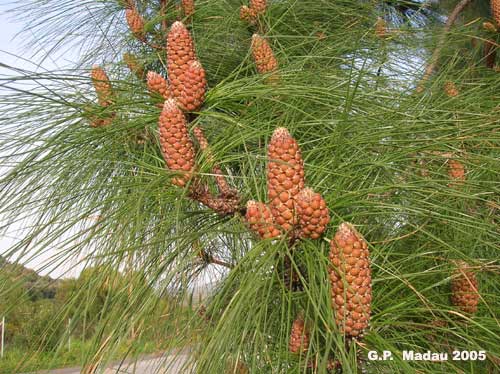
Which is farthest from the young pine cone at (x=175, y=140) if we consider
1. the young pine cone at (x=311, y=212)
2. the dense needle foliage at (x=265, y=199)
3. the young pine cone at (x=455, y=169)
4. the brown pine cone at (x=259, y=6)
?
the brown pine cone at (x=259, y=6)

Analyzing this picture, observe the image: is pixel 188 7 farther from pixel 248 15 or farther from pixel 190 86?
pixel 190 86

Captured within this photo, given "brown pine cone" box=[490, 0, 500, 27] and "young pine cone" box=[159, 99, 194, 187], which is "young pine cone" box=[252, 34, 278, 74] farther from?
"brown pine cone" box=[490, 0, 500, 27]

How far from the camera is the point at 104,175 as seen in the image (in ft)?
2.72

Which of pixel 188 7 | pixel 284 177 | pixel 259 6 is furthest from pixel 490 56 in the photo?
pixel 284 177

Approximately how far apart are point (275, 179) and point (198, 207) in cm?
25

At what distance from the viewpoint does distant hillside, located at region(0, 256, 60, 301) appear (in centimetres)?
60

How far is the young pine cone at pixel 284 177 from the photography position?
0.57 meters

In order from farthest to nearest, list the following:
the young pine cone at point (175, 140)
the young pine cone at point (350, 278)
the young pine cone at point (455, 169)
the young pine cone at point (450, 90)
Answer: the young pine cone at point (450, 90) < the young pine cone at point (455, 169) < the young pine cone at point (175, 140) < the young pine cone at point (350, 278)

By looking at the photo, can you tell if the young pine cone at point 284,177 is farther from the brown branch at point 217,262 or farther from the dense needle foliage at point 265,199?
the brown branch at point 217,262

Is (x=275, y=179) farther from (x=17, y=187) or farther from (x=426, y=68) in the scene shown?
(x=426, y=68)

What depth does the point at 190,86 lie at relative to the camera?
707mm

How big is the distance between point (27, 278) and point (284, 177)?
0.29 meters

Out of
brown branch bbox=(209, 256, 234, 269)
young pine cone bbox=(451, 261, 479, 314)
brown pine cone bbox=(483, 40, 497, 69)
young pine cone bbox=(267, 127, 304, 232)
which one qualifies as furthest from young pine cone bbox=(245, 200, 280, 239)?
brown pine cone bbox=(483, 40, 497, 69)

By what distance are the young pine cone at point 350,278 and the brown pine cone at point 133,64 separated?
2.06 ft
